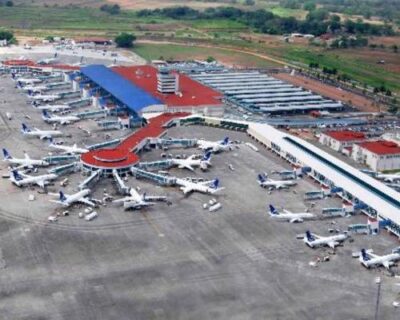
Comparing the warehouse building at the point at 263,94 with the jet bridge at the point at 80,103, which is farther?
the warehouse building at the point at 263,94

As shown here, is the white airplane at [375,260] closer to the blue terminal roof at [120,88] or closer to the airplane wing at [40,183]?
the airplane wing at [40,183]

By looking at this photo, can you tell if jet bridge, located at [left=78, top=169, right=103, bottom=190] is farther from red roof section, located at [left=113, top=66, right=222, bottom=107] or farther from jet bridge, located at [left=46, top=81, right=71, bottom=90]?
jet bridge, located at [left=46, top=81, right=71, bottom=90]

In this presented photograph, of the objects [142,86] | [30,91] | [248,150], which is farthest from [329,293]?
[30,91]

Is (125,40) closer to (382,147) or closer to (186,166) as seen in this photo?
(186,166)

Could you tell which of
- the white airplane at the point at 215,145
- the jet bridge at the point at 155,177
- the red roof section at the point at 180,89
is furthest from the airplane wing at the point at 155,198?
the red roof section at the point at 180,89

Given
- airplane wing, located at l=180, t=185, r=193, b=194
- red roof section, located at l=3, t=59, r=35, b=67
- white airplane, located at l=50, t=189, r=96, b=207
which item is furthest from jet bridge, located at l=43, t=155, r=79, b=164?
red roof section, located at l=3, t=59, r=35, b=67

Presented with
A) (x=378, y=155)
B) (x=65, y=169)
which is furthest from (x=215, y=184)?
(x=378, y=155)

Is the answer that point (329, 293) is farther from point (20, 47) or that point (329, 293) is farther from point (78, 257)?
point (20, 47)
